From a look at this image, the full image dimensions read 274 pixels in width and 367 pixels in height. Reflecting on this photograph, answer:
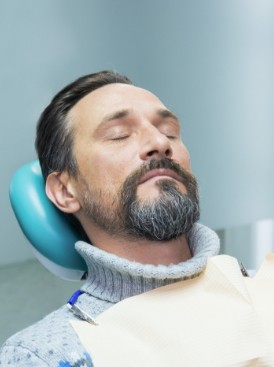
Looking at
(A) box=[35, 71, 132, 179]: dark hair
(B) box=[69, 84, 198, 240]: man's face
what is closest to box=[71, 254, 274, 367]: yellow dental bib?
(B) box=[69, 84, 198, 240]: man's face

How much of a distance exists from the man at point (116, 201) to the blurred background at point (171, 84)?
403mm

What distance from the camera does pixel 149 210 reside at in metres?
0.85

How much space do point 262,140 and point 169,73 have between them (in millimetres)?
442

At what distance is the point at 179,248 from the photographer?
0.94 m

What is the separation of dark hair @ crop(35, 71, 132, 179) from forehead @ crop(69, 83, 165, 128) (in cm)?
3

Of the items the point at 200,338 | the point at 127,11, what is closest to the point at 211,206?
the point at 127,11

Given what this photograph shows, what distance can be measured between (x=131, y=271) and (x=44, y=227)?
0.27 meters

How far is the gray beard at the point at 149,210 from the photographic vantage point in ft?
2.78

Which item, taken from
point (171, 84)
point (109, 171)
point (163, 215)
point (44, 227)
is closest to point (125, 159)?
point (109, 171)

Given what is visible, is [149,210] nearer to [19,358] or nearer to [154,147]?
[154,147]

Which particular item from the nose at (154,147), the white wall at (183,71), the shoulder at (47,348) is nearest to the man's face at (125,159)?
the nose at (154,147)

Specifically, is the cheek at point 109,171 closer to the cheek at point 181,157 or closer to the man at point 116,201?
the man at point 116,201

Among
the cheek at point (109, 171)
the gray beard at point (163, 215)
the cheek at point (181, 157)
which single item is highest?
the cheek at point (109, 171)

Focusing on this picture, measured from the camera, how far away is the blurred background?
1401 mm
